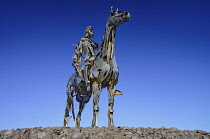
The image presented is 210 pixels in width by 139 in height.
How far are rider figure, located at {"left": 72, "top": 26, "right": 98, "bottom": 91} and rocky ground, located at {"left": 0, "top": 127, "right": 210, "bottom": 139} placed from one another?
13.2 ft

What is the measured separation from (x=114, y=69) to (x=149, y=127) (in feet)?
12.0

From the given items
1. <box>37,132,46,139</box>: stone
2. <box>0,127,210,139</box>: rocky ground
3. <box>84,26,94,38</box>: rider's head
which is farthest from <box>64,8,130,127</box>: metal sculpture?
<box>37,132,46,139</box>: stone

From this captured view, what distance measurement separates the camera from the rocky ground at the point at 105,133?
12812mm

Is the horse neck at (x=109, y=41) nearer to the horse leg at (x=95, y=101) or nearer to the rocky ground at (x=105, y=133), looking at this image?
the horse leg at (x=95, y=101)

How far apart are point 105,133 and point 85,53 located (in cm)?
598

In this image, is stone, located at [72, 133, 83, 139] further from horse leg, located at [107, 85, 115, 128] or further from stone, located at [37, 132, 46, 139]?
horse leg, located at [107, 85, 115, 128]

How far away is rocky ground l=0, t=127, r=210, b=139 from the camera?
42.0 ft

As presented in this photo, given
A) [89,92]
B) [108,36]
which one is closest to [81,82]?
[89,92]

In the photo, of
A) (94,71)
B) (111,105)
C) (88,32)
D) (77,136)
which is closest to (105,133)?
(77,136)

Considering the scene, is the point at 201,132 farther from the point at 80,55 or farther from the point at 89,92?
the point at 80,55

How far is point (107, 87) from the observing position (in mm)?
15945

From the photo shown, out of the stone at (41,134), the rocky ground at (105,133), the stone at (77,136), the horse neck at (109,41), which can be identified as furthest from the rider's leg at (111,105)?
the stone at (41,134)

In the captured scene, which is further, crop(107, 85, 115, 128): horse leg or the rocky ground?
crop(107, 85, 115, 128): horse leg

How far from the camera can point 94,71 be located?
1605 cm
